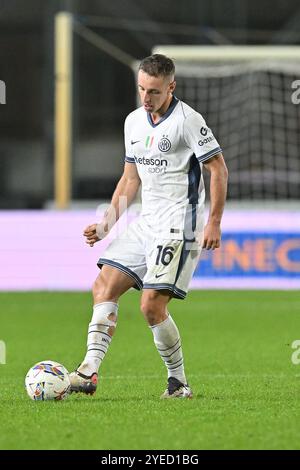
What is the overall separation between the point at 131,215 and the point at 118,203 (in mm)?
8336

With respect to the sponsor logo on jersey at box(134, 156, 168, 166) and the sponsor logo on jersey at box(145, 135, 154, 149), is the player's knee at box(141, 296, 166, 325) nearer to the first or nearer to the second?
the sponsor logo on jersey at box(134, 156, 168, 166)

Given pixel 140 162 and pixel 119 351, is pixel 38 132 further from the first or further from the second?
pixel 140 162

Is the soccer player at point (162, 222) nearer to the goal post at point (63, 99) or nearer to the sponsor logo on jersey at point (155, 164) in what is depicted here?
the sponsor logo on jersey at point (155, 164)

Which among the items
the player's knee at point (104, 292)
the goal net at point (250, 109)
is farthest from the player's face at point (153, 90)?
the goal net at point (250, 109)

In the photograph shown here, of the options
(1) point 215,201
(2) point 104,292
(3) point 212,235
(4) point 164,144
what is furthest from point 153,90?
(2) point 104,292

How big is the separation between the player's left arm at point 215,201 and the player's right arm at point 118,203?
0.63m

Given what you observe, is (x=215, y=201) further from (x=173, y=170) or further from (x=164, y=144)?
(x=164, y=144)

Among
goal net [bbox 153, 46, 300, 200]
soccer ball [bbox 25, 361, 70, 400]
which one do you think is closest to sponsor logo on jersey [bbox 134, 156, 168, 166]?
soccer ball [bbox 25, 361, 70, 400]

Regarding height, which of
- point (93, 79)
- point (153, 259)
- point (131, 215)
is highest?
point (93, 79)

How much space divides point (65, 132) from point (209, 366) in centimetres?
878

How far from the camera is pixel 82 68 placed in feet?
82.9

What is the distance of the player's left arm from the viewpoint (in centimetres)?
727

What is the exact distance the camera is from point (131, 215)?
52.9 feet

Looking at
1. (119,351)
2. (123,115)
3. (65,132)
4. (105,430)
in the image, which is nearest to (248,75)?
(65,132)
